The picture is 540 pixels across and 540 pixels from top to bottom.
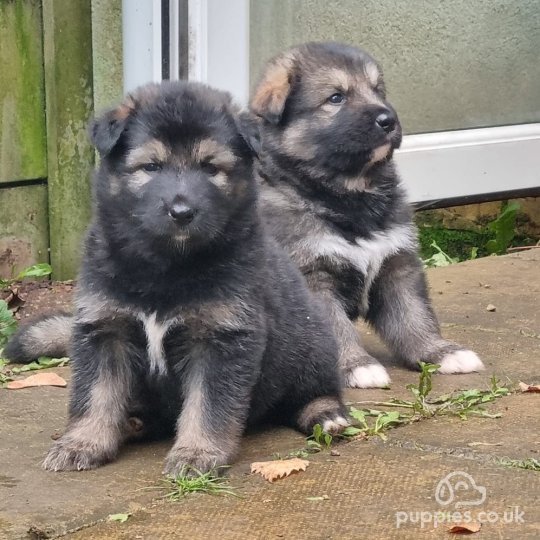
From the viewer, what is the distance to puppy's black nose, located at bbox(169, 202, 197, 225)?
3.58m

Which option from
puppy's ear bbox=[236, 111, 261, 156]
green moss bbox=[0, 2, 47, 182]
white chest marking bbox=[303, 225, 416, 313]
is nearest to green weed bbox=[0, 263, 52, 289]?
→ green moss bbox=[0, 2, 47, 182]

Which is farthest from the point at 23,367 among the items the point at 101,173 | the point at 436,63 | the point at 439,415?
the point at 436,63

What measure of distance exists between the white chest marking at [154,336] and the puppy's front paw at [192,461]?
30 centimetres

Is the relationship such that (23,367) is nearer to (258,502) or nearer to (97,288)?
(97,288)

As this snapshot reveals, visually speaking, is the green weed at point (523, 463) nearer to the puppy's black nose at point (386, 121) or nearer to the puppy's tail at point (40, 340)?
the puppy's black nose at point (386, 121)

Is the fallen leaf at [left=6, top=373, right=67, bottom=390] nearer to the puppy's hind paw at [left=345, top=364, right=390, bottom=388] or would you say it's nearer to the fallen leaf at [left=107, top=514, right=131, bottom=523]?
the puppy's hind paw at [left=345, top=364, right=390, bottom=388]

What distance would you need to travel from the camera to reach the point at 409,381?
5.02 metres

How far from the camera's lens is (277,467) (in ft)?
12.0

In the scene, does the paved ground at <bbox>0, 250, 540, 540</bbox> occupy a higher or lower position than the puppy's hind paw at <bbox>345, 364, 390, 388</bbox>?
higher

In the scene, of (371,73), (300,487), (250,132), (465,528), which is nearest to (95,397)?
(300,487)

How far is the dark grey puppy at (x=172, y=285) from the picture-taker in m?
3.66

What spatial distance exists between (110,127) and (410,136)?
415cm

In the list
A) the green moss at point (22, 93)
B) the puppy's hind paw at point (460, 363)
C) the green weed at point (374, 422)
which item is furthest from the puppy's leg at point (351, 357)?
the green moss at point (22, 93)

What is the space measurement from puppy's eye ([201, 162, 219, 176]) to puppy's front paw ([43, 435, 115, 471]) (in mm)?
948
